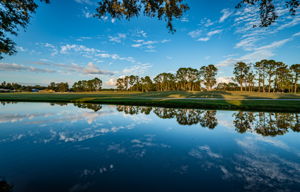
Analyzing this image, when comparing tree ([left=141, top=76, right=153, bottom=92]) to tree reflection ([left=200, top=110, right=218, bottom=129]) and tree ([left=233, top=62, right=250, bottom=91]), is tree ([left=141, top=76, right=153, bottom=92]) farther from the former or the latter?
tree reflection ([left=200, top=110, right=218, bottom=129])

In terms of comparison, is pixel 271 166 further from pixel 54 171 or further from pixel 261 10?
pixel 54 171

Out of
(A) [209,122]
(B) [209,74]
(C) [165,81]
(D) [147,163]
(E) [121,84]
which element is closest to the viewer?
(D) [147,163]

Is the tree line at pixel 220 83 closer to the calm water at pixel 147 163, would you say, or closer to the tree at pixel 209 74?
the tree at pixel 209 74

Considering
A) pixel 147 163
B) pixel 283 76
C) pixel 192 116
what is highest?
pixel 283 76

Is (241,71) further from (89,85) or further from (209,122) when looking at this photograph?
(89,85)

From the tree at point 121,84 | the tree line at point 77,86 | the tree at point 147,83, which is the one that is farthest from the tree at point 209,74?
the tree line at point 77,86

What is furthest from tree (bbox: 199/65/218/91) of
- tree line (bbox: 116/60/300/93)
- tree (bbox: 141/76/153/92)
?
tree (bbox: 141/76/153/92)

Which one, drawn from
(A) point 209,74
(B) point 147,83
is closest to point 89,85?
(B) point 147,83

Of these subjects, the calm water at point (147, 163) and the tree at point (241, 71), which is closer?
the calm water at point (147, 163)

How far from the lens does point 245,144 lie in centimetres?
713

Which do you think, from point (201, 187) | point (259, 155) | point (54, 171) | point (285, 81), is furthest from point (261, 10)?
point (285, 81)

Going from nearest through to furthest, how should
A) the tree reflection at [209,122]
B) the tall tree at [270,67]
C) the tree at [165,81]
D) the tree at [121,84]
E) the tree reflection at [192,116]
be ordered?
the tree reflection at [209,122], the tree reflection at [192,116], the tall tree at [270,67], the tree at [165,81], the tree at [121,84]

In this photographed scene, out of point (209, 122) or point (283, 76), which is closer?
point (209, 122)

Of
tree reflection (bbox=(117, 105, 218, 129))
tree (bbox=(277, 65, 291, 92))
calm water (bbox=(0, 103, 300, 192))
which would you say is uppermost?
tree (bbox=(277, 65, 291, 92))
